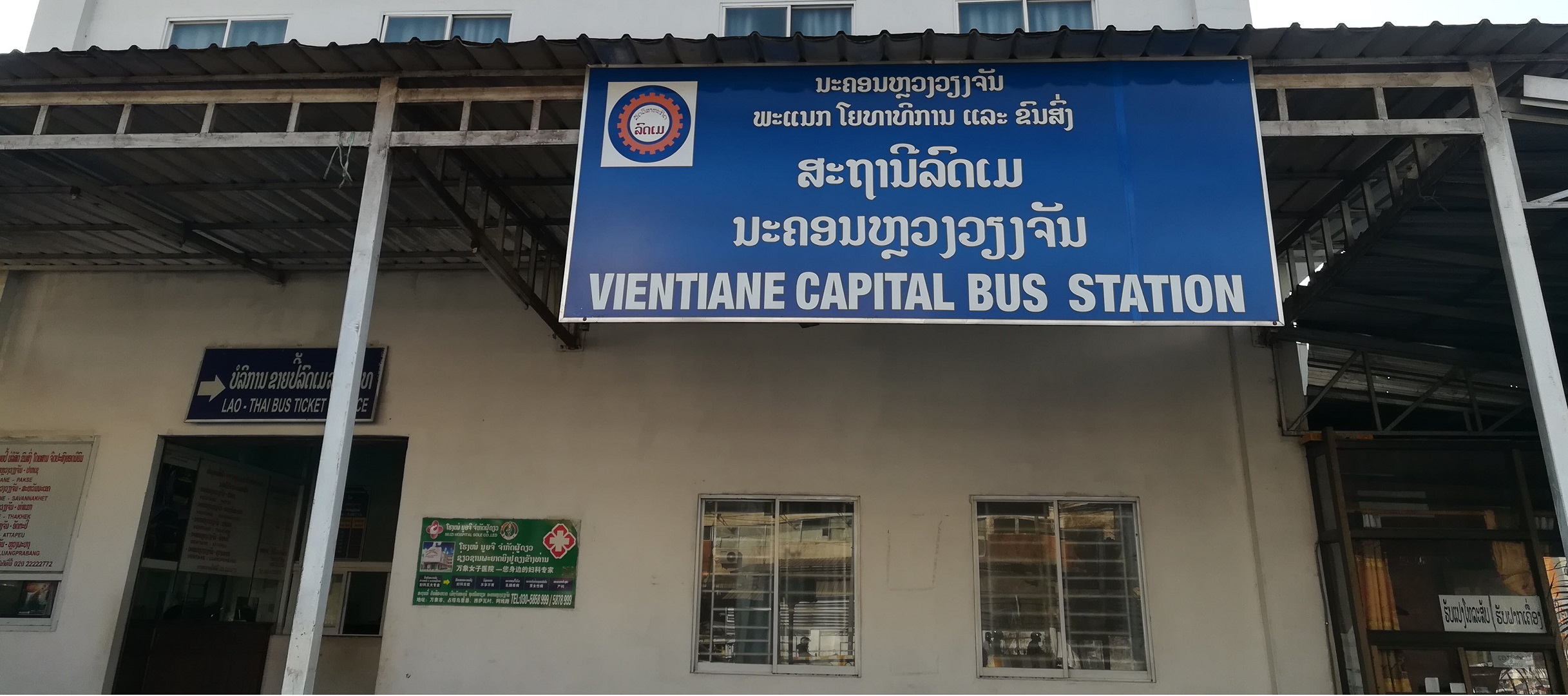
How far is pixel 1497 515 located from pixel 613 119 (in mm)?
7935

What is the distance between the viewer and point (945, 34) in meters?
5.69

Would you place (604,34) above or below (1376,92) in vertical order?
above

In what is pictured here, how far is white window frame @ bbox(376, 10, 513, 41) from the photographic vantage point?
31.5ft

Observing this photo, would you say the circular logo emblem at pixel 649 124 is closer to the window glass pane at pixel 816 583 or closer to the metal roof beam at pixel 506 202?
the metal roof beam at pixel 506 202

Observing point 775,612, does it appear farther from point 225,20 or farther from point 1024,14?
point 225,20

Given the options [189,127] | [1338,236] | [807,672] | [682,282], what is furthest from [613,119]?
[1338,236]

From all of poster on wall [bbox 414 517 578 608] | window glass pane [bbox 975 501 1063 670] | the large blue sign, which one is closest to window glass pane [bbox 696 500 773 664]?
poster on wall [bbox 414 517 578 608]

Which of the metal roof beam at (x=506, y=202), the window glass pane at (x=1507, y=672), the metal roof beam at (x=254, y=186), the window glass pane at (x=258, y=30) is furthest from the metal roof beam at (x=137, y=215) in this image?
the window glass pane at (x=1507, y=672)

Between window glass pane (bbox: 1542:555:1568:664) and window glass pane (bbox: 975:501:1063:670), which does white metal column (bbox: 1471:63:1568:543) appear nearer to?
window glass pane (bbox: 1542:555:1568:664)

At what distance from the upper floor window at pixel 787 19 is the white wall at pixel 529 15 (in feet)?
0.34

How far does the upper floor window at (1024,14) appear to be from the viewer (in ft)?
30.2

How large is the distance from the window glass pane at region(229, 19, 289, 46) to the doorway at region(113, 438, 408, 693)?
4.17m

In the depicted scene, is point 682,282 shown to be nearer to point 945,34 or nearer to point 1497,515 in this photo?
point 945,34

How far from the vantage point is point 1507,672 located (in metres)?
7.50
